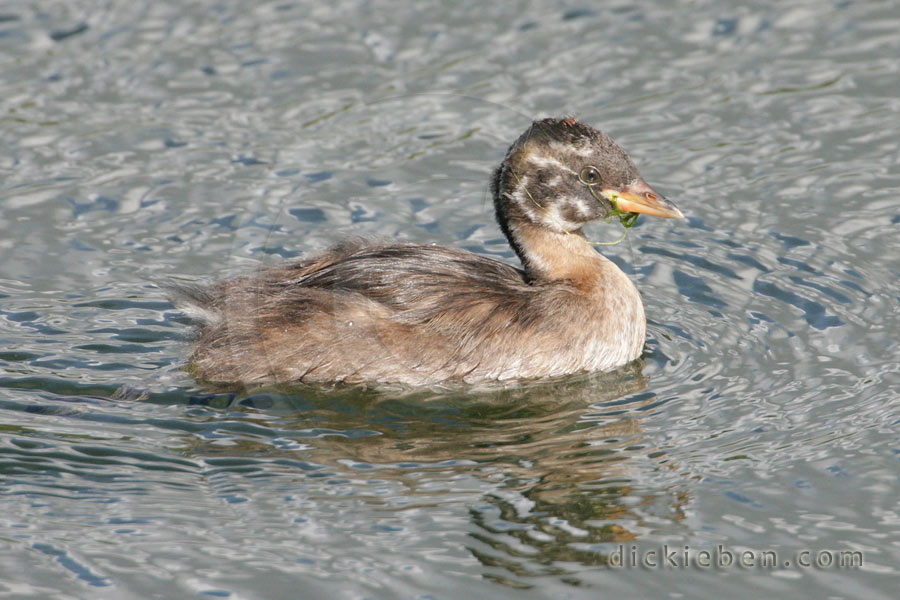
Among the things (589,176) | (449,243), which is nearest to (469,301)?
(589,176)

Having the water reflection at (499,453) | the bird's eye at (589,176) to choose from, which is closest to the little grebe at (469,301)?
the bird's eye at (589,176)

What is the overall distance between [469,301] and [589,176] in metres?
1.22

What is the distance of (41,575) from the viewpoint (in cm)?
622

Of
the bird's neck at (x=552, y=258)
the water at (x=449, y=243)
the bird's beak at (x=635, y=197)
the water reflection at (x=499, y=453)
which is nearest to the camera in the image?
the water at (x=449, y=243)

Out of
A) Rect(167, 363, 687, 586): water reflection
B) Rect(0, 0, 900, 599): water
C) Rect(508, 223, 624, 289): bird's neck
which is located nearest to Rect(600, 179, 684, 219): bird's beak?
Rect(508, 223, 624, 289): bird's neck

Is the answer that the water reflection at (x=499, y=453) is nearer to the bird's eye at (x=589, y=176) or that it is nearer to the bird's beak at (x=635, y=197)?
the bird's beak at (x=635, y=197)

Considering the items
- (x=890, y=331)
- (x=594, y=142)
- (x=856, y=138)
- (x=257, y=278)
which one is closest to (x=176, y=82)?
(x=257, y=278)

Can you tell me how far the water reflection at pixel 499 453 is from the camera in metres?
6.61

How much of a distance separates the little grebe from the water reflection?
0.19 m

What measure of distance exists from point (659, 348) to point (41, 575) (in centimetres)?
450

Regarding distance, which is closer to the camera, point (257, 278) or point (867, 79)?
point (257, 278)

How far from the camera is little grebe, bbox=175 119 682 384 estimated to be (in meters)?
8.20

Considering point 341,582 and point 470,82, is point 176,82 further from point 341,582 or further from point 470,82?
point 341,582

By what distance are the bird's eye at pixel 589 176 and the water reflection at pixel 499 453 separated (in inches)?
51.1
